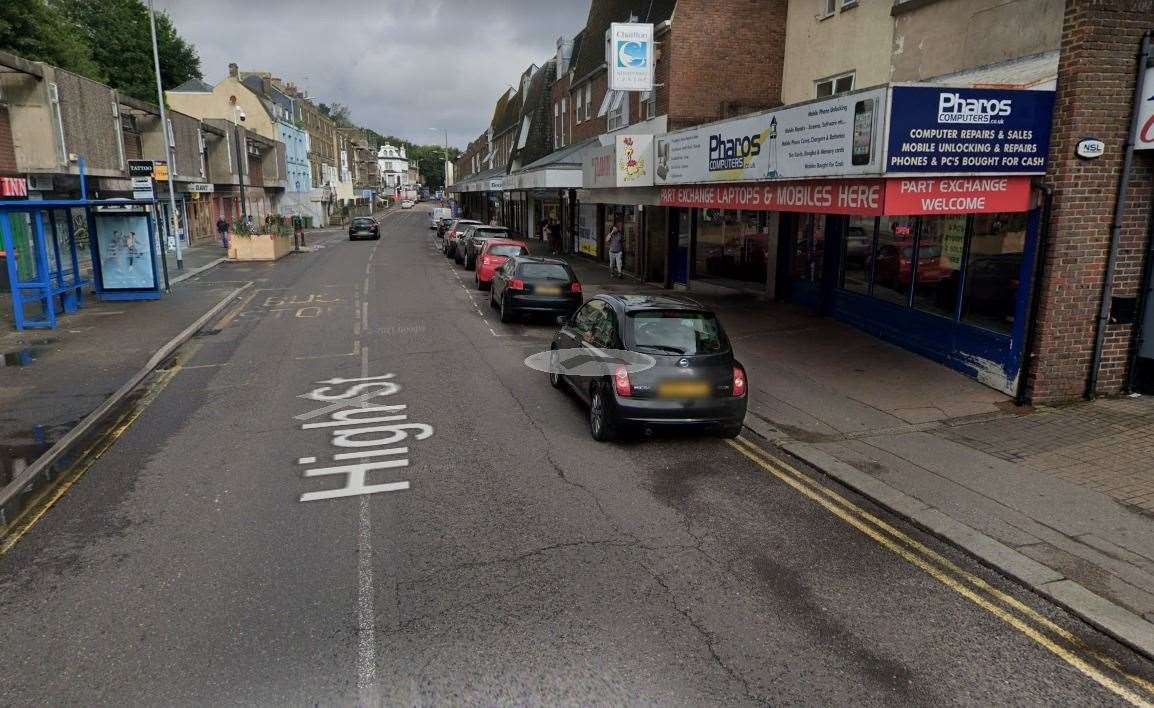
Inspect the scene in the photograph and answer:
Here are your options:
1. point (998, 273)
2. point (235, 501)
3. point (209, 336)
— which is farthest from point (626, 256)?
point (235, 501)

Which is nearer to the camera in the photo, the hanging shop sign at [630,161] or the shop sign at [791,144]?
the shop sign at [791,144]

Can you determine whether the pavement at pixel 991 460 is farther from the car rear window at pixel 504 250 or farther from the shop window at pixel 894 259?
the car rear window at pixel 504 250

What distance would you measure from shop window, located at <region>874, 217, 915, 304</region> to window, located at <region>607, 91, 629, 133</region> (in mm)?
12734

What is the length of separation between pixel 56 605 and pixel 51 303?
1297 cm

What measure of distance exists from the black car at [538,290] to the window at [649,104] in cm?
784

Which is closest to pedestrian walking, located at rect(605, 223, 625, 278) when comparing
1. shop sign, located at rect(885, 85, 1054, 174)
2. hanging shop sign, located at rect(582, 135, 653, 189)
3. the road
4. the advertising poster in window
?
hanging shop sign, located at rect(582, 135, 653, 189)

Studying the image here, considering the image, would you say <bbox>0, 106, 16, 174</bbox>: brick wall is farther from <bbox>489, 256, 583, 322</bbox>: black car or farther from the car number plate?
the car number plate

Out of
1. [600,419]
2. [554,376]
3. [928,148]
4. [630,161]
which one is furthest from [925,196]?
[630,161]

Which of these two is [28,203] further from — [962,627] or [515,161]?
[515,161]

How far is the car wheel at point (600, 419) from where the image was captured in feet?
26.4

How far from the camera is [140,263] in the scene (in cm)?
1909

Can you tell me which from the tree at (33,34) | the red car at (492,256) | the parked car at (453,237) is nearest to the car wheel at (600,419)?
the red car at (492,256)

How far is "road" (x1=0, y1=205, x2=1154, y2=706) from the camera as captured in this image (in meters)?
4.14

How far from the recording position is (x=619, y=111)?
82.4 feet
